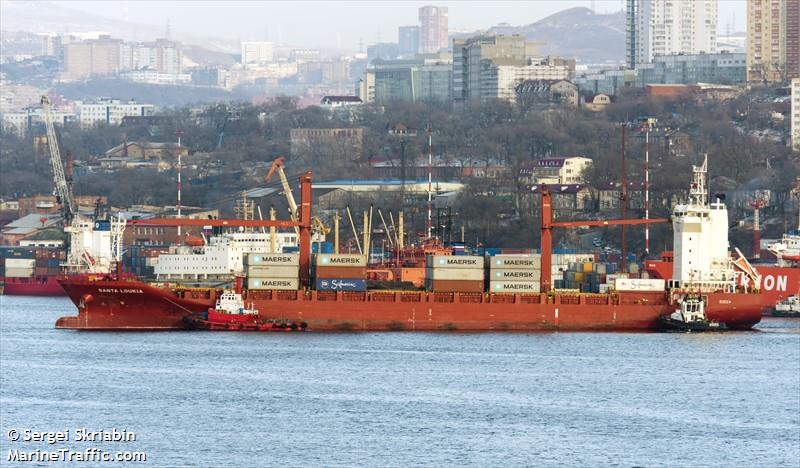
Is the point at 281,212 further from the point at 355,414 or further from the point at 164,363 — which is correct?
the point at 355,414

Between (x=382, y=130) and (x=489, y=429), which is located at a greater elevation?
(x=382, y=130)

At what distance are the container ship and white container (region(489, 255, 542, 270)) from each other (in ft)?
0.10

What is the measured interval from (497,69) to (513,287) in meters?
120

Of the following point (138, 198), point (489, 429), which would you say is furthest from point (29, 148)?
point (489, 429)

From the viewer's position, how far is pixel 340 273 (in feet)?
224

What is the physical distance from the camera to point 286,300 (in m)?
67.9

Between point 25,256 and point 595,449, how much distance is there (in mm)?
63905

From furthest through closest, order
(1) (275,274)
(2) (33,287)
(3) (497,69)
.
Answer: (3) (497,69) → (2) (33,287) → (1) (275,274)

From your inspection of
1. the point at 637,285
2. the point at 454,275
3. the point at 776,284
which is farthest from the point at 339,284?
the point at 776,284

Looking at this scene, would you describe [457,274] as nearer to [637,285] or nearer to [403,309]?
[403,309]

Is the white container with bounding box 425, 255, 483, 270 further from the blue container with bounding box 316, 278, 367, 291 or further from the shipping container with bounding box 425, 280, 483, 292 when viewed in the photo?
the blue container with bounding box 316, 278, 367, 291

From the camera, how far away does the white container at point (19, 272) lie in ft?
336

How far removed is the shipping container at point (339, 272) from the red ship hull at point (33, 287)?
32094mm

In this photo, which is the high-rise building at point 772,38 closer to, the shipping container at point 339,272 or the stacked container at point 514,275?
the stacked container at point 514,275
